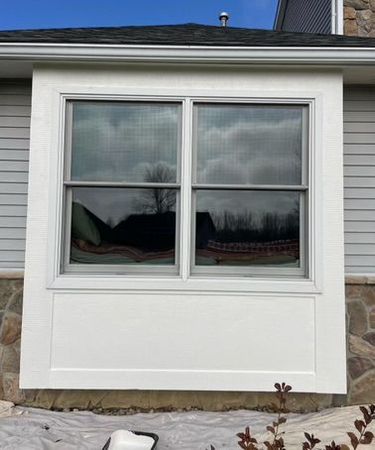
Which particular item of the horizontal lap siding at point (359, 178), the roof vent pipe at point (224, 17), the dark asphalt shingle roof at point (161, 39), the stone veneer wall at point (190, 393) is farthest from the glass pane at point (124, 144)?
the roof vent pipe at point (224, 17)

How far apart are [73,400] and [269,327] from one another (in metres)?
1.67

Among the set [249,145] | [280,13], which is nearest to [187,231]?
[249,145]

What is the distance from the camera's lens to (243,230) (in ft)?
12.6

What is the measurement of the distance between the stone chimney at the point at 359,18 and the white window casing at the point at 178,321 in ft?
13.0

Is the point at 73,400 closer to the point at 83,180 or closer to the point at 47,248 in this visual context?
the point at 47,248

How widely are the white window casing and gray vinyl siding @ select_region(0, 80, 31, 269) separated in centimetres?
48

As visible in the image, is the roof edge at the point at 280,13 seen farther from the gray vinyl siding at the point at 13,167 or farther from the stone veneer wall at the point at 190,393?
Result: the stone veneer wall at the point at 190,393

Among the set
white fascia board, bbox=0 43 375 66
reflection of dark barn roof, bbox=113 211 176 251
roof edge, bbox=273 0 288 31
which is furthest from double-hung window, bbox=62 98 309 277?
roof edge, bbox=273 0 288 31

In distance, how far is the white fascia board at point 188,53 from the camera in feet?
12.1

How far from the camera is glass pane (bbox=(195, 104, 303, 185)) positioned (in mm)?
3854

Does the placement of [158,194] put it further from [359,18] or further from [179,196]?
[359,18]

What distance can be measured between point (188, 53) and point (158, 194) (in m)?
1.12

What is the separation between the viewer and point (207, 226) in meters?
3.86

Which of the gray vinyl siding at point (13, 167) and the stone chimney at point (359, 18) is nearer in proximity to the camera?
the gray vinyl siding at point (13, 167)
